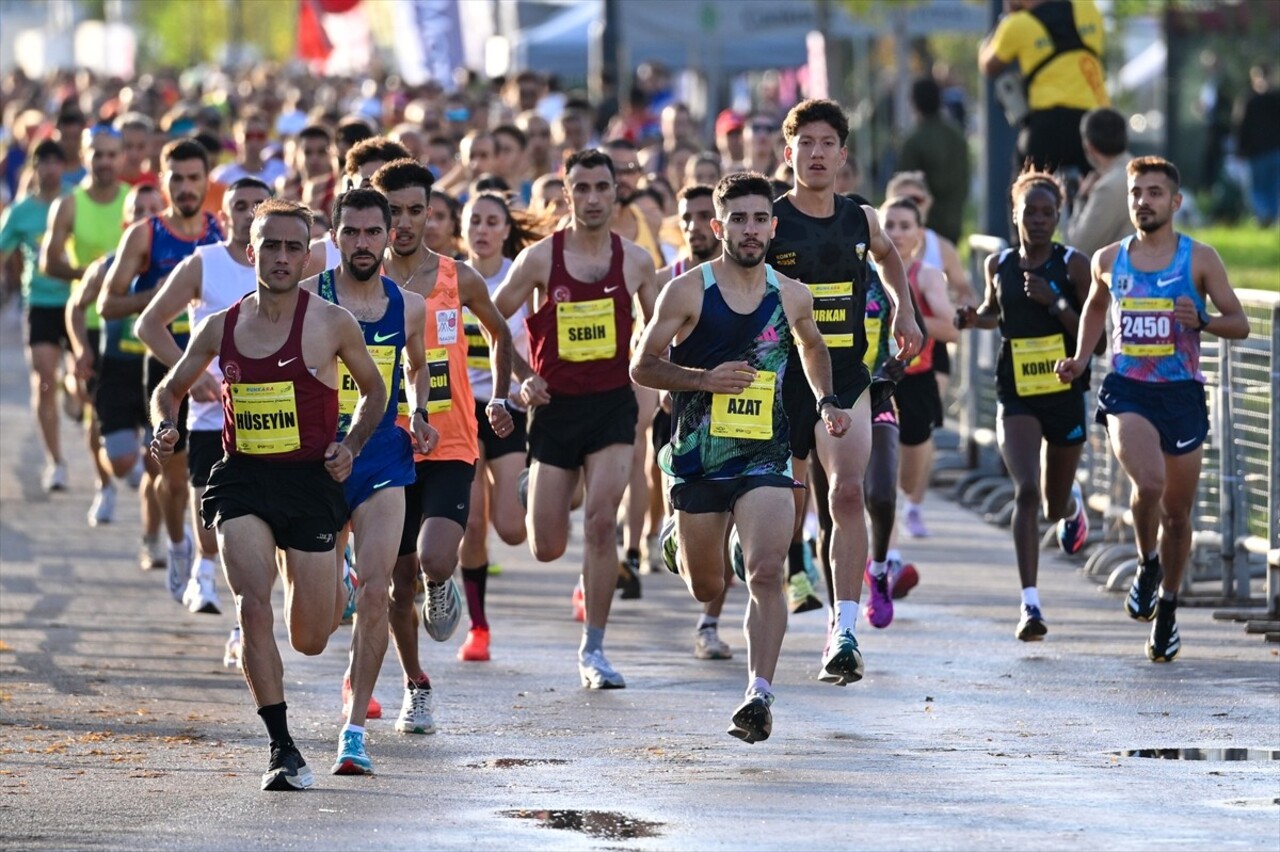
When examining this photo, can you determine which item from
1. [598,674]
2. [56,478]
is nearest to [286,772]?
[598,674]

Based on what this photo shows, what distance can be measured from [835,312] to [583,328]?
47.5 inches

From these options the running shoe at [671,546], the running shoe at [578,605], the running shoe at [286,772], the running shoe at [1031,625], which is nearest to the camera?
the running shoe at [286,772]

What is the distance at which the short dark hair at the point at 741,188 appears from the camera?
938 cm

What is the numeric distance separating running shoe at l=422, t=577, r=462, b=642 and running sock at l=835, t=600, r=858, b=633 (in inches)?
54.9

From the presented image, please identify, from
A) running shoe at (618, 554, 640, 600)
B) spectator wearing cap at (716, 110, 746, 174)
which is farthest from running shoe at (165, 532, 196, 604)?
spectator wearing cap at (716, 110, 746, 174)

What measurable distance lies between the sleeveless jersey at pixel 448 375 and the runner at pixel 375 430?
1.56ft

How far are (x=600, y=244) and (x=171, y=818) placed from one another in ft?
12.7

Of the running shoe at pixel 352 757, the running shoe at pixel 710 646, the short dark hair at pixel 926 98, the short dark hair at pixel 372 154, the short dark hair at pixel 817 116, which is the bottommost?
the running shoe at pixel 710 646

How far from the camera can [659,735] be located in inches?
379

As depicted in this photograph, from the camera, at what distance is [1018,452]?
39.2 feet

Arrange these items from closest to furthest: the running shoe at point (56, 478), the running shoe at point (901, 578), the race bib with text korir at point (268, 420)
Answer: the race bib with text korir at point (268, 420), the running shoe at point (901, 578), the running shoe at point (56, 478)

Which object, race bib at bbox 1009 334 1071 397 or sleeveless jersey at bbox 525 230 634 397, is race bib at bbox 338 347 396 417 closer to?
sleeveless jersey at bbox 525 230 634 397

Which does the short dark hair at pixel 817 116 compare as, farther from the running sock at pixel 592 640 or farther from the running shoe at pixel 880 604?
the running shoe at pixel 880 604

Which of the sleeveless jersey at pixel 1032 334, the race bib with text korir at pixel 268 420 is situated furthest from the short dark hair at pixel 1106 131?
the race bib with text korir at pixel 268 420
